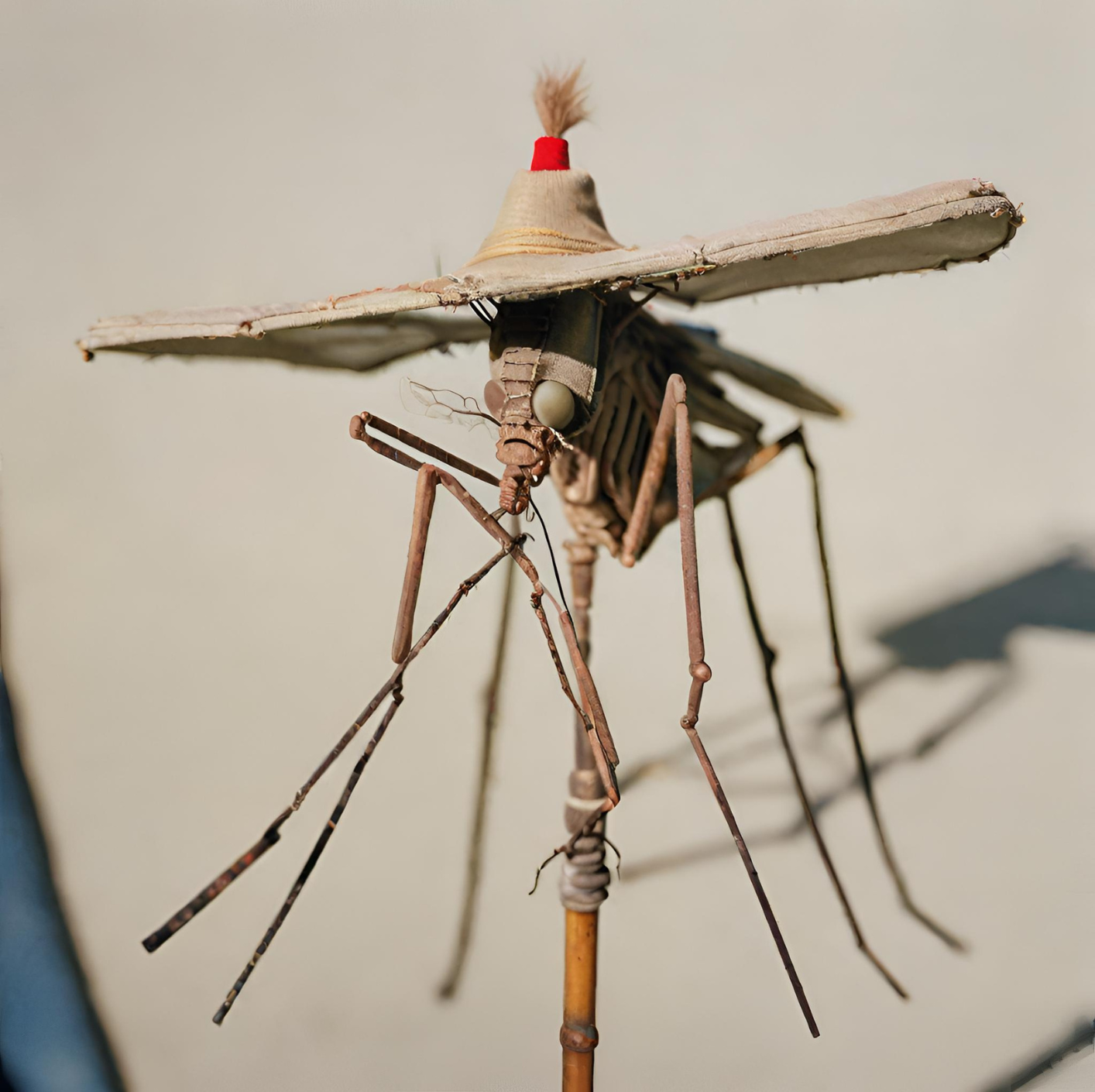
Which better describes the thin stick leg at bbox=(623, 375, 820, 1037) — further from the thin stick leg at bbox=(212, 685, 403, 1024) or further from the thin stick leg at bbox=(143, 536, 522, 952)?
the thin stick leg at bbox=(212, 685, 403, 1024)

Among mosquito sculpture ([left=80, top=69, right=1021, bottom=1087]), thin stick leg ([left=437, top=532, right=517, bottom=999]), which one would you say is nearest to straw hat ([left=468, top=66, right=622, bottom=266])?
mosquito sculpture ([left=80, top=69, right=1021, bottom=1087])

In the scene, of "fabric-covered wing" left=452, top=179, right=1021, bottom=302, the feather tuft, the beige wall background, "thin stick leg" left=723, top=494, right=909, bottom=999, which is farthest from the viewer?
the beige wall background

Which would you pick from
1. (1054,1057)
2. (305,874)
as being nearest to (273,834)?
(305,874)

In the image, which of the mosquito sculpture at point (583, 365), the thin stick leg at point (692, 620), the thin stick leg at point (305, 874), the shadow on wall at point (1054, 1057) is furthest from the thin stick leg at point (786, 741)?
the thin stick leg at point (305, 874)

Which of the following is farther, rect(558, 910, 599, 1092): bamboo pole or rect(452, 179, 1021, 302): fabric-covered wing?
rect(558, 910, 599, 1092): bamboo pole

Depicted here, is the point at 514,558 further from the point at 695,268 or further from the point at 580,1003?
the point at 580,1003

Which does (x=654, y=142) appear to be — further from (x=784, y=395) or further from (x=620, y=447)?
(x=620, y=447)

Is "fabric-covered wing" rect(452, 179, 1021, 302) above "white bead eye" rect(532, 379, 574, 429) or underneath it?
above
